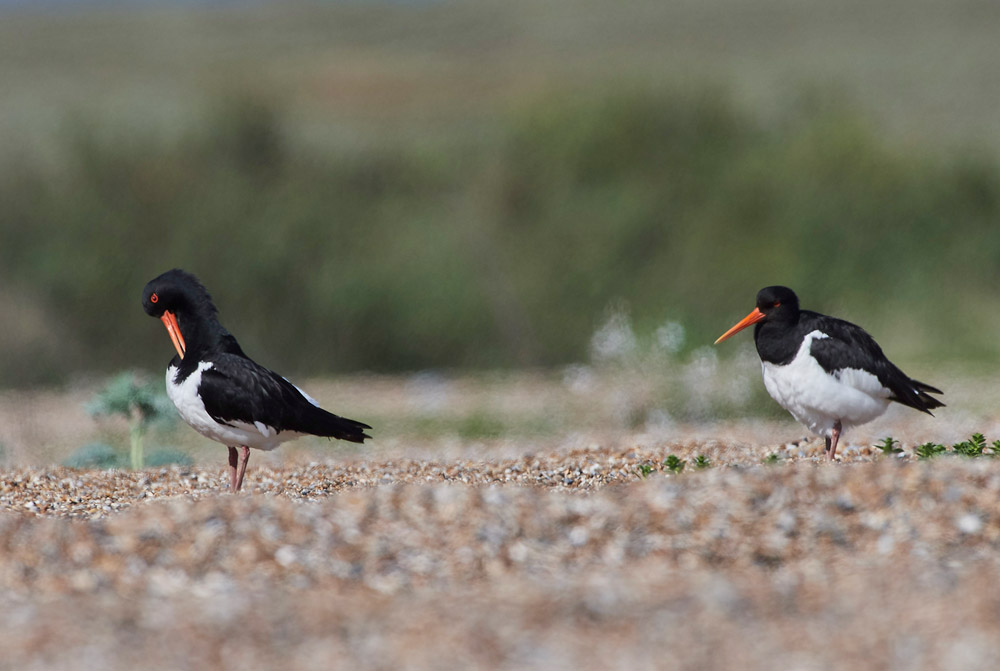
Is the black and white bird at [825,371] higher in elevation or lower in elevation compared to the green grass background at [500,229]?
lower

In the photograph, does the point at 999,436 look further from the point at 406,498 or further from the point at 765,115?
the point at 765,115

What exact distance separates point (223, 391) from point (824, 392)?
337 cm

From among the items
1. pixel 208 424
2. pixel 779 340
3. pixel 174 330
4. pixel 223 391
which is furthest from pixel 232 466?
pixel 779 340

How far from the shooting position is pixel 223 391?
260 inches

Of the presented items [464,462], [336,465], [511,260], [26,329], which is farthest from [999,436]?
[26,329]

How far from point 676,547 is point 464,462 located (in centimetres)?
357

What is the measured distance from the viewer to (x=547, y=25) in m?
57.0

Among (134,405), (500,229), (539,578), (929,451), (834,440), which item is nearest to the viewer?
(539,578)

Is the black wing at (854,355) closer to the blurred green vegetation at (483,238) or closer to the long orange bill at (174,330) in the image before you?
the long orange bill at (174,330)

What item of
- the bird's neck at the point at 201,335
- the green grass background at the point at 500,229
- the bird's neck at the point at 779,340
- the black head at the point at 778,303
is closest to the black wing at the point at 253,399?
the bird's neck at the point at 201,335

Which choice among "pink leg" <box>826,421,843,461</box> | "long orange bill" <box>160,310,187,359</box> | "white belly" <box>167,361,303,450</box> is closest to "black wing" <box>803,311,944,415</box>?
"pink leg" <box>826,421,843,461</box>

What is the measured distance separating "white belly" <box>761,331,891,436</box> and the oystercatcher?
2.53 m

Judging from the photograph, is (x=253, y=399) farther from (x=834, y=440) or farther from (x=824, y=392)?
(x=834, y=440)

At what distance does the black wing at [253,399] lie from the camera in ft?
21.6
